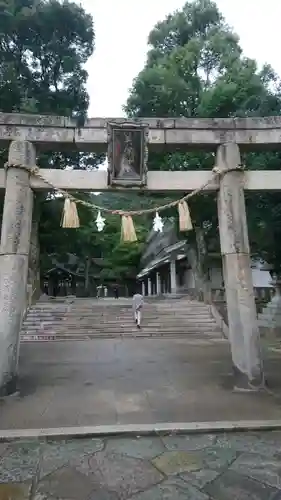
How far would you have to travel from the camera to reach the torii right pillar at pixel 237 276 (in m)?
6.22

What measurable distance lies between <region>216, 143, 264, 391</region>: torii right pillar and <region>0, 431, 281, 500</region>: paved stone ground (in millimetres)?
1873

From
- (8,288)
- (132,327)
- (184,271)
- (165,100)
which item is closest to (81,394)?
(8,288)

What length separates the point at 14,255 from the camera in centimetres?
624

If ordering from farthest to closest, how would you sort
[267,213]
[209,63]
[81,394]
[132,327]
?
[209,63]
[132,327]
[267,213]
[81,394]

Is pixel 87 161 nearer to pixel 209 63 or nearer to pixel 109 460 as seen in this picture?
pixel 209 63

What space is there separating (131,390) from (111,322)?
9.17 m

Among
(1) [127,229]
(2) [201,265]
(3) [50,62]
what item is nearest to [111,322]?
(2) [201,265]

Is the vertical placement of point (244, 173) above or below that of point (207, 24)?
below

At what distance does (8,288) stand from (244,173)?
5.01m

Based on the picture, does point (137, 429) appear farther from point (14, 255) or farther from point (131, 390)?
point (14, 255)

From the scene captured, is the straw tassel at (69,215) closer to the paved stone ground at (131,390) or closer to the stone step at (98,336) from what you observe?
the paved stone ground at (131,390)

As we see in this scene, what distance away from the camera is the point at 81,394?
6.05 metres

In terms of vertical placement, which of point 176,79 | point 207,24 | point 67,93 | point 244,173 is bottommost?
point 244,173

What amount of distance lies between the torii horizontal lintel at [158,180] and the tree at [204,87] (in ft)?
12.4
